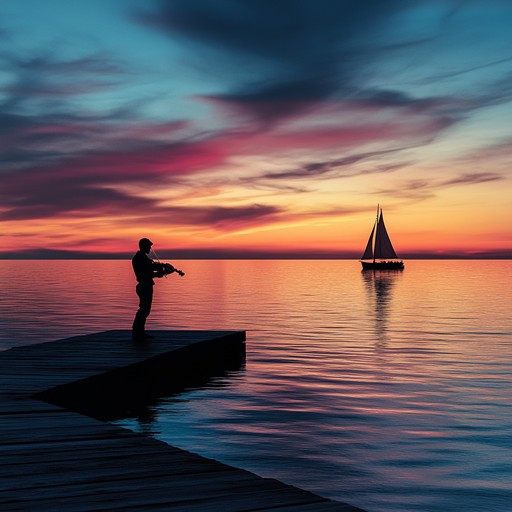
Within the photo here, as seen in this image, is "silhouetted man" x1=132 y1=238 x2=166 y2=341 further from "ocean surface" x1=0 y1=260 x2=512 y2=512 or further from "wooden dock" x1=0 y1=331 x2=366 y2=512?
"ocean surface" x1=0 y1=260 x2=512 y2=512

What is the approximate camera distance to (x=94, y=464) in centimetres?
660

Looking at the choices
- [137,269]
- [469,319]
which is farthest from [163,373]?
[469,319]

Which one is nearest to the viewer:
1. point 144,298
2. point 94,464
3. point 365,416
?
point 94,464

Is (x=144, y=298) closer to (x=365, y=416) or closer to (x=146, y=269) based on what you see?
(x=146, y=269)

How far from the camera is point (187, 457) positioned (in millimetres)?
6980

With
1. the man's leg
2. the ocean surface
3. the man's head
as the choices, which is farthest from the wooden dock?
the man's head

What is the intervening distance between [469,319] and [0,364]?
31980mm

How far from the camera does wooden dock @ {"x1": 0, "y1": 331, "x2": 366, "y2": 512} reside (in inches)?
216

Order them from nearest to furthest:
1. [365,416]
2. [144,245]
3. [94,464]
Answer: [94,464] → [365,416] → [144,245]

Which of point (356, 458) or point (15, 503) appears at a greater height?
point (15, 503)

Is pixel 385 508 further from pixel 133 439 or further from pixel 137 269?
pixel 137 269

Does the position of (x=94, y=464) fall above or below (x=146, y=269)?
below

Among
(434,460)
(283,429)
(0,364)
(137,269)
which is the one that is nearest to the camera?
(434,460)

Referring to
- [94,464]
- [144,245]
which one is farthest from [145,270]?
[94,464]
